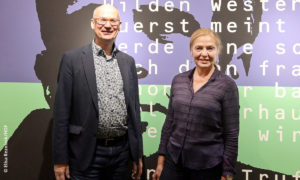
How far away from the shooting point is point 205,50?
6.15ft

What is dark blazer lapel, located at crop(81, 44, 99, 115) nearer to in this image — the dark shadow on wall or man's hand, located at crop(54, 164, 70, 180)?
man's hand, located at crop(54, 164, 70, 180)

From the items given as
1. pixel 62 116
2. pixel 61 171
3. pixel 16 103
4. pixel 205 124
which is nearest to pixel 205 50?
pixel 205 124

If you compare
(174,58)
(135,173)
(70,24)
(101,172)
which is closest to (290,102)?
(174,58)

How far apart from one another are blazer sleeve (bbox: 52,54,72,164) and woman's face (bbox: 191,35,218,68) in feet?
2.70

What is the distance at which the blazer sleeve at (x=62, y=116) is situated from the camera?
1875mm

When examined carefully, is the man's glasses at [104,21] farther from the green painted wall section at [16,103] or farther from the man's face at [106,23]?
the green painted wall section at [16,103]

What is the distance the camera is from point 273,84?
2.50 metres

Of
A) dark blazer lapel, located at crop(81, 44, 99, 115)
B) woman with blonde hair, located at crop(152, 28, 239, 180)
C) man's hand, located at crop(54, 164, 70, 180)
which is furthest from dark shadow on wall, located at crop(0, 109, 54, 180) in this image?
woman with blonde hair, located at crop(152, 28, 239, 180)

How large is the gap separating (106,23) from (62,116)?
0.66 m

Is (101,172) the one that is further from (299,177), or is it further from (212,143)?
(299,177)

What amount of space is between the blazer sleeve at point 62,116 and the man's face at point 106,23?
0.99 ft

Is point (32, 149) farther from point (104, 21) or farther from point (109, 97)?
point (104, 21)

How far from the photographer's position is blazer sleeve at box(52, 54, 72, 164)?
1875mm

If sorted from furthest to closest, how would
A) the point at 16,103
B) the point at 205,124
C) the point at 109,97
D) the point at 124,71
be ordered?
1. the point at 16,103
2. the point at 124,71
3. the point at 109,97
4. the point at 205,124
